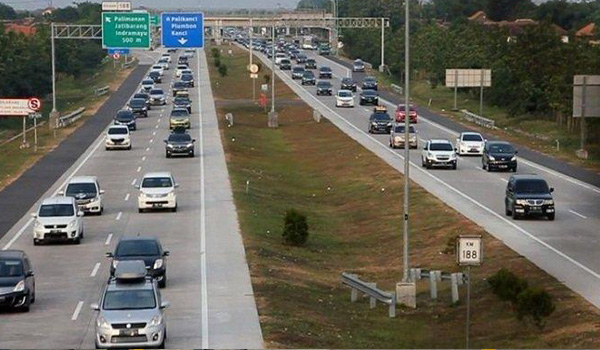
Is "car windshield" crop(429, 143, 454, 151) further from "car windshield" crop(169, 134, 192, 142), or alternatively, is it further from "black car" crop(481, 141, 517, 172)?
"car windshield" crop(169, 134, 192, 142)

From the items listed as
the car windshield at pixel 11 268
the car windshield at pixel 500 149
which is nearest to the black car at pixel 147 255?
the car windshield at pixel 11 268

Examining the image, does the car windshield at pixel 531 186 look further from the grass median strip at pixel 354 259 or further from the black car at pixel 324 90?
the black car at pixel 324 90

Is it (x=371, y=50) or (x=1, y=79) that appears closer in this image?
(x=1, y=79)

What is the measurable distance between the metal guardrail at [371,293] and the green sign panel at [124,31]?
56882 mm

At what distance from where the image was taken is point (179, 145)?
77.3 m

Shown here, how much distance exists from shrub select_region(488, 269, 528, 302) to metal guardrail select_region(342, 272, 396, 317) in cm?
271

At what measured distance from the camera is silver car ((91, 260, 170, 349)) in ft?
90.3

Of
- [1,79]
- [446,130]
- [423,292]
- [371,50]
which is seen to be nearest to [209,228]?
[423,292]

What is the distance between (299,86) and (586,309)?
11586 centimetres

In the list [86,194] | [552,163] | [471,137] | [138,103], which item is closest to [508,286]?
[86,194]

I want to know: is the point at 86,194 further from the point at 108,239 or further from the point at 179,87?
the point at 179,87

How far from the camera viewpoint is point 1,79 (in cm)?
13988

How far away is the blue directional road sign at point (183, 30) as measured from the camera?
308ft

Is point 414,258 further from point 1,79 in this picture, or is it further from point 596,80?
point 1,79
